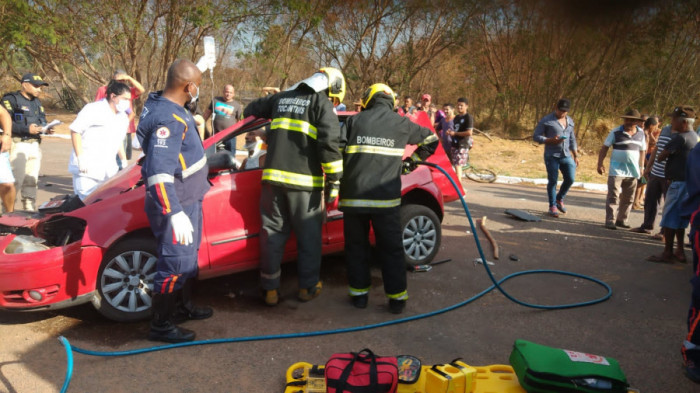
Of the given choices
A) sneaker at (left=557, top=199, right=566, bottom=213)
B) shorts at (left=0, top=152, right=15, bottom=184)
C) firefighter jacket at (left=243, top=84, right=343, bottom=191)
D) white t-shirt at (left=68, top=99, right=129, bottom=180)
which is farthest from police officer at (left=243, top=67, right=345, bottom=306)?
sneaker at (left=557, top=199, right=566, bottom=213)

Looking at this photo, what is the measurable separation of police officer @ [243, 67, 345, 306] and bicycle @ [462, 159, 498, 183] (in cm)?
841

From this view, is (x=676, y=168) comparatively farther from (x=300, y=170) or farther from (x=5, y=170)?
(x=5, y=170)

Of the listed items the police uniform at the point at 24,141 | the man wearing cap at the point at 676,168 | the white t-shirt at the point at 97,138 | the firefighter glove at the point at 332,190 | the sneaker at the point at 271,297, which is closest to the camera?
the firefighter glove at the point at 332,190

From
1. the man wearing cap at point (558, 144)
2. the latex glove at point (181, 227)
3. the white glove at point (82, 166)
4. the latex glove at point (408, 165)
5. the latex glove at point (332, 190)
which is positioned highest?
the man wearing cap at point (558, 144)

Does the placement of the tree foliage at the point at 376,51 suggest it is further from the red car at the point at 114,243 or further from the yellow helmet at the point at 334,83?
the red car at the point at 114,243

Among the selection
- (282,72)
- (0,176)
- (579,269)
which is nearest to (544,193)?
(579,269)

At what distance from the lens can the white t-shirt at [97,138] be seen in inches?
208

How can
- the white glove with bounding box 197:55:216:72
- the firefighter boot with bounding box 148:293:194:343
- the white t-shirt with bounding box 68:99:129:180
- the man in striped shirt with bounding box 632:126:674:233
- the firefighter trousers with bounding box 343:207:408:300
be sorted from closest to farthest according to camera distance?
the firefighter boot with bounding box 148:293:194:343 < the firefighter trousers with bounding box 343:207:408:300 < the white t-shirt with bounding box 68:99:129:180 < the white glove with bounding box 197:55:216:72 < the man in striped shirt with bounding box 632:126:674:233

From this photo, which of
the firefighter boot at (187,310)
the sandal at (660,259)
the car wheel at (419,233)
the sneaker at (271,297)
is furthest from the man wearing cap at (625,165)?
the firefighter boot at (187,310)

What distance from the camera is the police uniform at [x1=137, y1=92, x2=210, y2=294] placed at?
331 centimetres

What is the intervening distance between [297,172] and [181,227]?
1104 mm

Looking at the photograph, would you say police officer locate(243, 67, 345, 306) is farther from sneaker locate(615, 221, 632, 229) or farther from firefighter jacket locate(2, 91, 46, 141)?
sneaker locate(615, 221, 632, 229)

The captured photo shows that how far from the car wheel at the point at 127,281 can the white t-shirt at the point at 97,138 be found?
5.93 feet

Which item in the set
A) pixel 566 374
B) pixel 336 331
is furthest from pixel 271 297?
pixel 566 374
